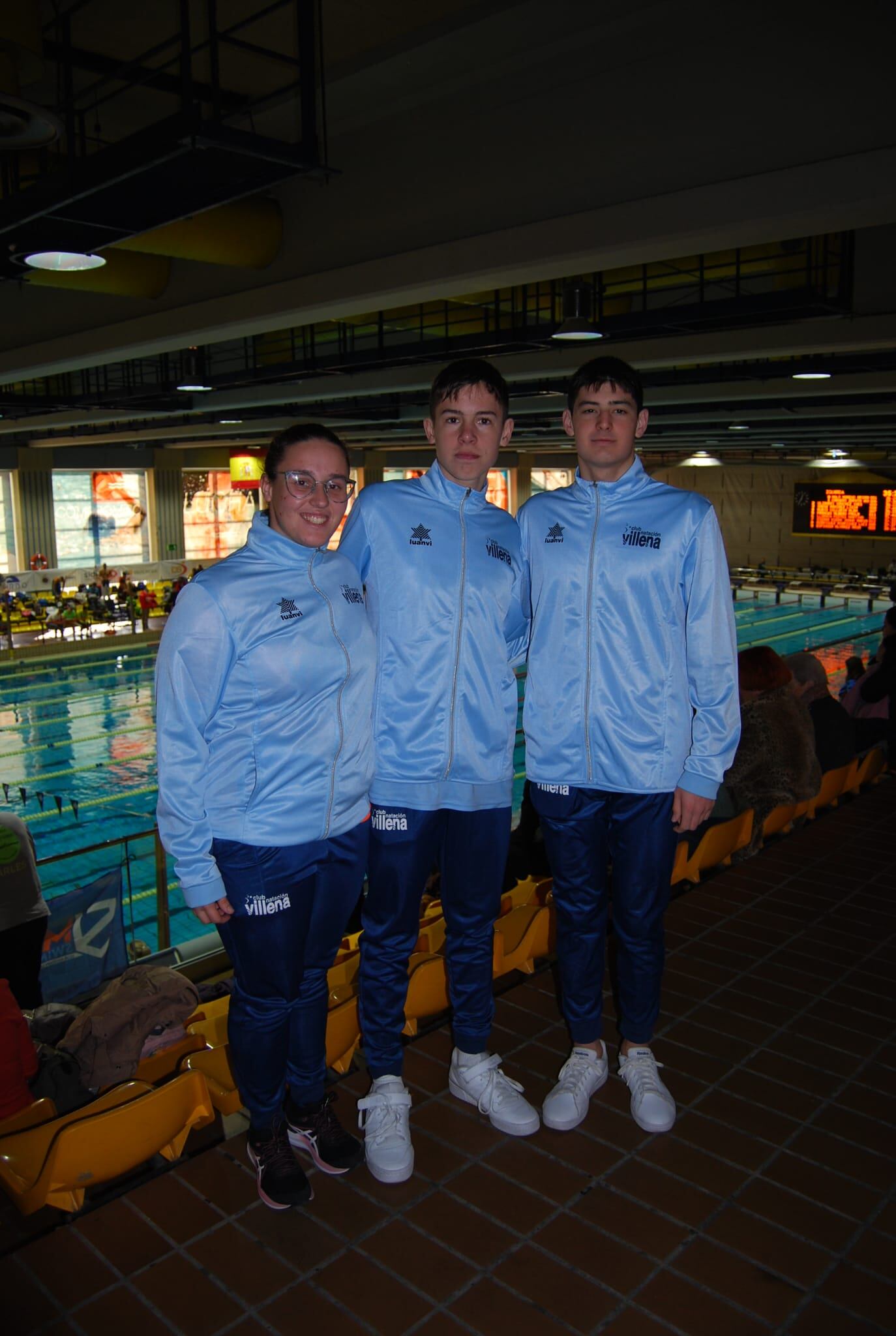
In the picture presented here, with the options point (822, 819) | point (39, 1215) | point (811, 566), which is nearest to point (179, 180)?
point (39, 1215)

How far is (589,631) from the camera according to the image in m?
2.44

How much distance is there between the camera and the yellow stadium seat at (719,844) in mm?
4148

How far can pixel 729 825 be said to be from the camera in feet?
13.9

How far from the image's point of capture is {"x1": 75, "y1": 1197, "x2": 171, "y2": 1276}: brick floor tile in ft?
6.66

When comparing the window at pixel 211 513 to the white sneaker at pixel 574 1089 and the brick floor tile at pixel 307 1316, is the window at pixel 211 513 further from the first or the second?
the brick floor tile at pixel 307 1316

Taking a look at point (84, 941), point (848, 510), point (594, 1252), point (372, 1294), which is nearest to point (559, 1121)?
point (594, 1252)

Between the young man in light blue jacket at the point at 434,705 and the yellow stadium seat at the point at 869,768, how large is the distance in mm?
3712

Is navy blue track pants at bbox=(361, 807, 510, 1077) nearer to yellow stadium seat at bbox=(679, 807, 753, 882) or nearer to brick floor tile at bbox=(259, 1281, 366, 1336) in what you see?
brick floor tile at bbox=(259, 1281, 366, 1336)

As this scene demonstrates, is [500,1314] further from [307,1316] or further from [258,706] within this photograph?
[258,706]

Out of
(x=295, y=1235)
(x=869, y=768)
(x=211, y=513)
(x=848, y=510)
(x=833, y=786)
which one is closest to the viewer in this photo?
(x=295, y=1235)

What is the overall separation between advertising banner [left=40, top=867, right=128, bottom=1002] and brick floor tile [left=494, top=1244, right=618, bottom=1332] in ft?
9.94

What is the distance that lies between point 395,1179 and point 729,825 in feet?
8.07

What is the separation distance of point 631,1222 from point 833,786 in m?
3.53

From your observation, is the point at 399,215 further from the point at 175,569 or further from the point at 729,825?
the point at 175,569
